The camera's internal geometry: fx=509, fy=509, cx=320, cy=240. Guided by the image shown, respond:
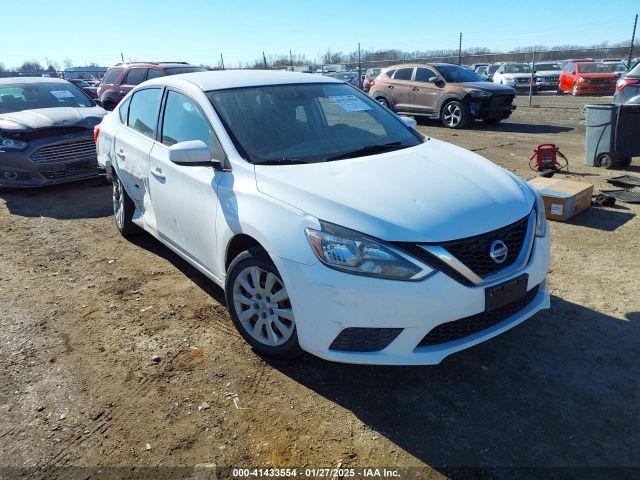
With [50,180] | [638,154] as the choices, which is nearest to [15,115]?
[50,180]

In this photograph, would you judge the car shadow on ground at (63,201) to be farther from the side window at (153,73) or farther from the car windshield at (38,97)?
the side window at (153,73)

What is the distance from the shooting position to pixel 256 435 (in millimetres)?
2609

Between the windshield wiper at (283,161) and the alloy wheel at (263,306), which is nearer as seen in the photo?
the alloy wheel at (263,306)

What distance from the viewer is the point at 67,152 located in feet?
24.4

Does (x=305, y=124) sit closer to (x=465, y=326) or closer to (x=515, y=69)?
(x=465, y=326)

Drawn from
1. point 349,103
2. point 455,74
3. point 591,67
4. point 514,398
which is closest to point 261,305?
point 514,398

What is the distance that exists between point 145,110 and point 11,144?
12.4 feet

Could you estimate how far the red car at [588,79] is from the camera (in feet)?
63.9

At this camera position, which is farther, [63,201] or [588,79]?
[588,79]

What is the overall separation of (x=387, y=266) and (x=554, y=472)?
1193mm

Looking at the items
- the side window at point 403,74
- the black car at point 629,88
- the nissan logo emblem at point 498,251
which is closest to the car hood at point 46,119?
the nissan logo emblem at point 498,251

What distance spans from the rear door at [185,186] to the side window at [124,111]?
3.65 feet

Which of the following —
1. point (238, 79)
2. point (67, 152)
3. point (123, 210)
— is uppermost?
point (238, 79)

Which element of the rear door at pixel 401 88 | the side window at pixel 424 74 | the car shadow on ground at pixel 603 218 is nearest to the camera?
the car shadow on ground at pixel 603 218
